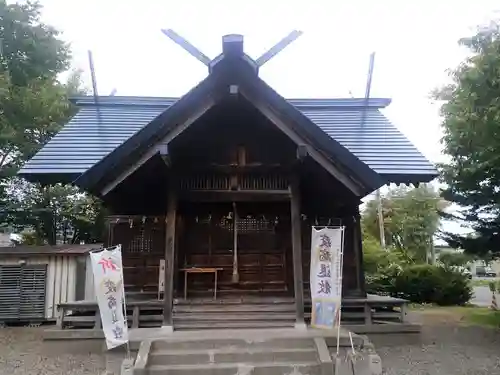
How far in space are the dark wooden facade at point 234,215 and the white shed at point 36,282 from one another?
13.6ft

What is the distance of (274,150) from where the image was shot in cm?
890

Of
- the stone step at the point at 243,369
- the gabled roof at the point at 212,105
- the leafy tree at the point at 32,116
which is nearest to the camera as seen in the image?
the stone step at the point at 243,369

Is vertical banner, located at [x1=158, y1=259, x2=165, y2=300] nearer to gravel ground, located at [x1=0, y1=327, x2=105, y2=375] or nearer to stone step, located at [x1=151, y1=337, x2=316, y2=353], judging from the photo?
gravel ground, located at [x1=0, y1=327, x2=105, y2=375]

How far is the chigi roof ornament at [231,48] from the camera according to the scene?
23.5 feet

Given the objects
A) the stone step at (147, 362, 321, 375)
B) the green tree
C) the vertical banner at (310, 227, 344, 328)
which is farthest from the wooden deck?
the green tree

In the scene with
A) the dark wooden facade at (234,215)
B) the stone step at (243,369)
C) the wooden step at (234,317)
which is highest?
the dark wooden facade at (234,215)

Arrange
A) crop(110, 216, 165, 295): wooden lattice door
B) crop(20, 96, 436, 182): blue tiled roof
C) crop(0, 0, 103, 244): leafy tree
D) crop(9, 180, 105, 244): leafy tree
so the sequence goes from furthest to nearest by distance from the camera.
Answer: crop(9, 180, 105, 244): leafy tree, crop(0, 0, 103, 244): leafy tree, crop(110, 216, 165, 295): wooden lattice door, crop(20, 96, 436, 182): blue tiled roof

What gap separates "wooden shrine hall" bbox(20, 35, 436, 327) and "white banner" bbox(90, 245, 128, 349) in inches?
34.3

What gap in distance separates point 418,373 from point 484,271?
63.7 meters

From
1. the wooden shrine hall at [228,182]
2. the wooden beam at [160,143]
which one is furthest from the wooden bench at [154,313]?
the wooden beam at [160,143]

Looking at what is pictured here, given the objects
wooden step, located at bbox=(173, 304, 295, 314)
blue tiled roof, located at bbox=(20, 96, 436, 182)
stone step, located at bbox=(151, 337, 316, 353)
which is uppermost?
blue tiled roof, located at bbox=(20, 96, 436, 182)

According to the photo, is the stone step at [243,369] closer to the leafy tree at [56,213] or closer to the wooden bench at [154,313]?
the wooden bench at [154,313]

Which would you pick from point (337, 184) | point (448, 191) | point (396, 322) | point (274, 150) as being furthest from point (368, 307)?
point (448, 191)

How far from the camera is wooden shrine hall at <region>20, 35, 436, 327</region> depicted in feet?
25.0
